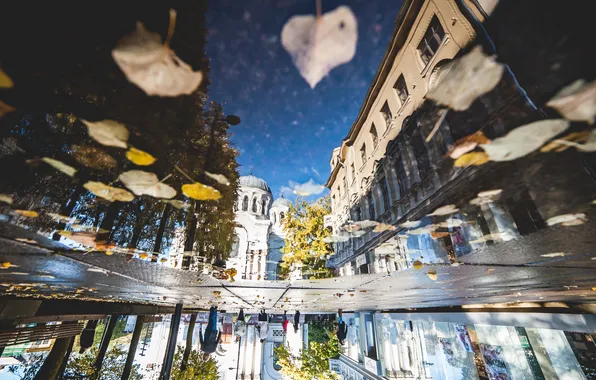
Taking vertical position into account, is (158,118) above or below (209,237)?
below

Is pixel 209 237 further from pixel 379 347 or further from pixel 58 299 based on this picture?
pixel 379 347

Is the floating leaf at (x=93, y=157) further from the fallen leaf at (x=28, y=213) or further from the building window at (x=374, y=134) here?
the building window at (x=374, y=134)

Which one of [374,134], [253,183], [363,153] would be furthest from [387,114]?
[253,183]

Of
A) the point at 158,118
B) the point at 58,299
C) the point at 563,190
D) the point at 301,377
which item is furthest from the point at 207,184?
the point at 301,377

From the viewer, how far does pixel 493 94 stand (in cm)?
184

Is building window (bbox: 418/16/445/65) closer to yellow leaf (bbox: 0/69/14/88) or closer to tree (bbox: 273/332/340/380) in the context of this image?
yellow leaf (bbox: 0/69/14/88)

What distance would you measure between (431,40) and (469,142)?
5.21 metres

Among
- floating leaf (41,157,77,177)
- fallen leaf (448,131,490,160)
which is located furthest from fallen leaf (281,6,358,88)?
floating leaf (41,157,77,177)

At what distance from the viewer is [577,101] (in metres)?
1.21

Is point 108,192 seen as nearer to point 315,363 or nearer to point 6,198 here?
point 6,198

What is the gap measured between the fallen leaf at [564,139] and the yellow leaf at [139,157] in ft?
9.10

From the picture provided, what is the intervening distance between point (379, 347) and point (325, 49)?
1365cm

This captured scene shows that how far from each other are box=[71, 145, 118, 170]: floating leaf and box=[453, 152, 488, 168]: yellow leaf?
9.27 ft

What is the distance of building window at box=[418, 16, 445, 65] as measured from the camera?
4.98m
